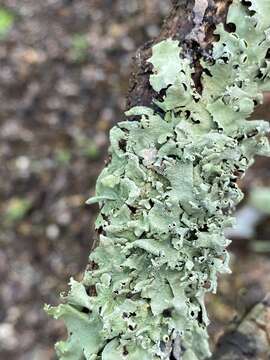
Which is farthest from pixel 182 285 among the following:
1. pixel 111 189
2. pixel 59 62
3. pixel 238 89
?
pixel 59 62

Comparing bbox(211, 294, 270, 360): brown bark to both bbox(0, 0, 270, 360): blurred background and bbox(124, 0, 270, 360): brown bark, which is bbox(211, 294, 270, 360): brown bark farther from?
bbox(0, 0, 270, 360): blurred background

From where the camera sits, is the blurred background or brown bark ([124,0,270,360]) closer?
brown bark ([124,0,270,360])

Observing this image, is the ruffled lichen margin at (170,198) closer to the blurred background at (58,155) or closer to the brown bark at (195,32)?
the brown bark at (195,32)

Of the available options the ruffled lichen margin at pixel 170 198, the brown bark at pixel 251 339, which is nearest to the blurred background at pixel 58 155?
the brown bark at pixel 251 339


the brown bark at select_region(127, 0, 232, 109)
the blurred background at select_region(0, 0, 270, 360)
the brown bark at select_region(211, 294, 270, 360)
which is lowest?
the brown bark at select_region(211, 294, 270, 360)

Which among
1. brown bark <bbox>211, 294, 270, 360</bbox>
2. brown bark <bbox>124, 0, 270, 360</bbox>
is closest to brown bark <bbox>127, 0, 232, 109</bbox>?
brown bark <bbox>124, 0, 270, 360</bbox>

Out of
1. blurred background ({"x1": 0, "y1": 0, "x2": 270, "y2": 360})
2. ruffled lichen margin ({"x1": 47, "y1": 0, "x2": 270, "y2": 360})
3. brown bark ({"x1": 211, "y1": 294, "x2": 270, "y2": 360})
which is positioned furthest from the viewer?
blurred background ({"x1": 0, "y1": 0, "x2": 270, "y2": 360})

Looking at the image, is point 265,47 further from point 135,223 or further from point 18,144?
point 18,144
